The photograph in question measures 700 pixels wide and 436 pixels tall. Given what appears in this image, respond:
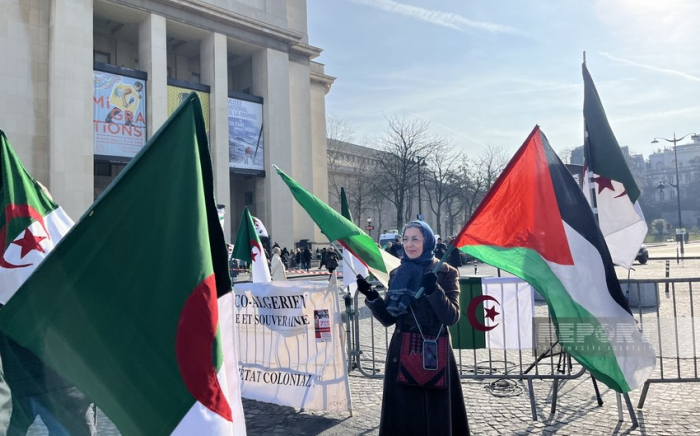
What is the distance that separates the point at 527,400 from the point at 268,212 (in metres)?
31.9

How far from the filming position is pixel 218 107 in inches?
1341

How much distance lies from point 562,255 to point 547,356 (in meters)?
2.37

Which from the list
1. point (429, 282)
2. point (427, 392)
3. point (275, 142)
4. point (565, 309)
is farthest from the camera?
→ point (275, 142)

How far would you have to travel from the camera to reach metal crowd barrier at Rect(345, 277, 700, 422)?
5.68 m

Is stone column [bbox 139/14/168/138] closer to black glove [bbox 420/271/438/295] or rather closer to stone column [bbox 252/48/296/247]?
stone column [bbox 252/48/296/247]

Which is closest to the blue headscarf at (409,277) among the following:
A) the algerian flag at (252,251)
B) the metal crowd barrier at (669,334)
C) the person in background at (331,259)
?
the metal crowd barrier at (669,334)

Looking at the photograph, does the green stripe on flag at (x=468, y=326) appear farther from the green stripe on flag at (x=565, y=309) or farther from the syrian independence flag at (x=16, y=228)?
the syrian independence flag at (x=16, y=228)

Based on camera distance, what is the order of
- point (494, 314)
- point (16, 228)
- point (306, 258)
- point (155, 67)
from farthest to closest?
point (306, 258) < point (155, 67) < point (494, 314) < point (16, 228)

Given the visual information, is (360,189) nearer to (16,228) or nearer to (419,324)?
(16,228)

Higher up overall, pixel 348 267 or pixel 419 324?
pixel 348 267

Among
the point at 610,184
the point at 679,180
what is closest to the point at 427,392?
the point at 610,184

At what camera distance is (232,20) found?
3459 centimetres

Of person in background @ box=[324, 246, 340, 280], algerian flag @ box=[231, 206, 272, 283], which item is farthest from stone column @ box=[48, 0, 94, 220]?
algerian flag @ box=[231, 206, 272, 283]

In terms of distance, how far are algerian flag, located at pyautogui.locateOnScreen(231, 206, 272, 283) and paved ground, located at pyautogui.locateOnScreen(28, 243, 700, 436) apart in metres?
2.69
